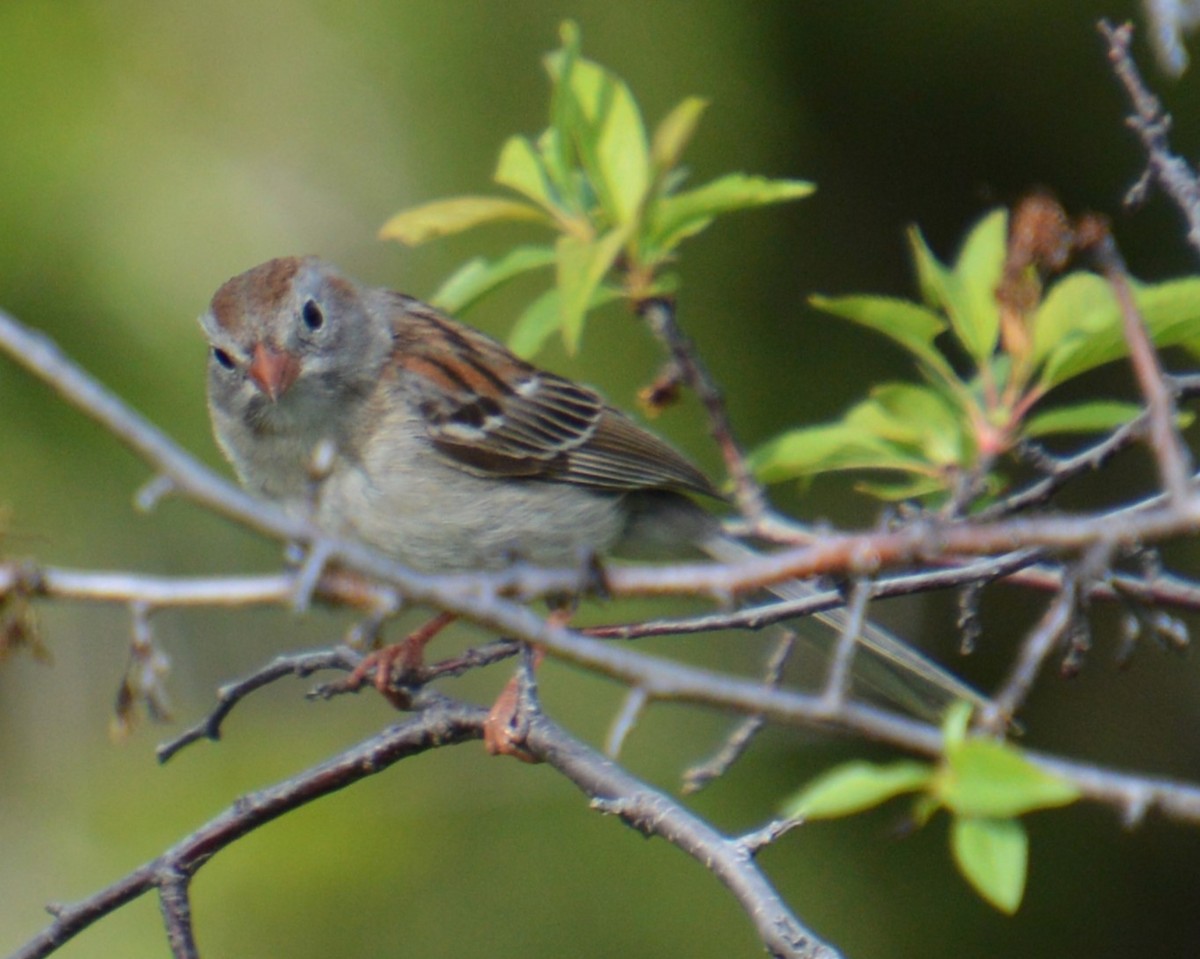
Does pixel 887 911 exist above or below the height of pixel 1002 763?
below

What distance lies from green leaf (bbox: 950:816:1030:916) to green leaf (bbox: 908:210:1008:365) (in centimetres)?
82

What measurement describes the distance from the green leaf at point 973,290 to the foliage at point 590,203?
191 millimetres

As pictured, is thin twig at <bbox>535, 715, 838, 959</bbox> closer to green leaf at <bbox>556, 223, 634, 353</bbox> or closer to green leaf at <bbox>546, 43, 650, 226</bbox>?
green leaf at <bbox>556, 223, 634, 353</bbox>

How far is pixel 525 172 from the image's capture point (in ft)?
6.84

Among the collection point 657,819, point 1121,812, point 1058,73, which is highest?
point 1058,73

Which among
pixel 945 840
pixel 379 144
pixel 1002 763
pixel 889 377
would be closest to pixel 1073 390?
pixel 889 377

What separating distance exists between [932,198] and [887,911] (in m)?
1.82

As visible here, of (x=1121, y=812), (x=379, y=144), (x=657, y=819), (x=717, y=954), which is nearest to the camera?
(x=1121, y=812)

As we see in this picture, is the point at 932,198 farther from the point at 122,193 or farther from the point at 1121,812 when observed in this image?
the point at 1121,812

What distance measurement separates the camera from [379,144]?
4.05 m

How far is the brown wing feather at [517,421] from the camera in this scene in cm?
324

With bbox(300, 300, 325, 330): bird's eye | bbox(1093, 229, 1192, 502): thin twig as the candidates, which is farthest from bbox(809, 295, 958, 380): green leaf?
bbox(300, 300, 325, 330): bird's eye

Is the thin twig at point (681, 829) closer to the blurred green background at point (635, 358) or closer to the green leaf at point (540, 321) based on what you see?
the green leaf at point (540, 321)

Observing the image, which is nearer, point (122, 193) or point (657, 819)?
point (657, 819)
